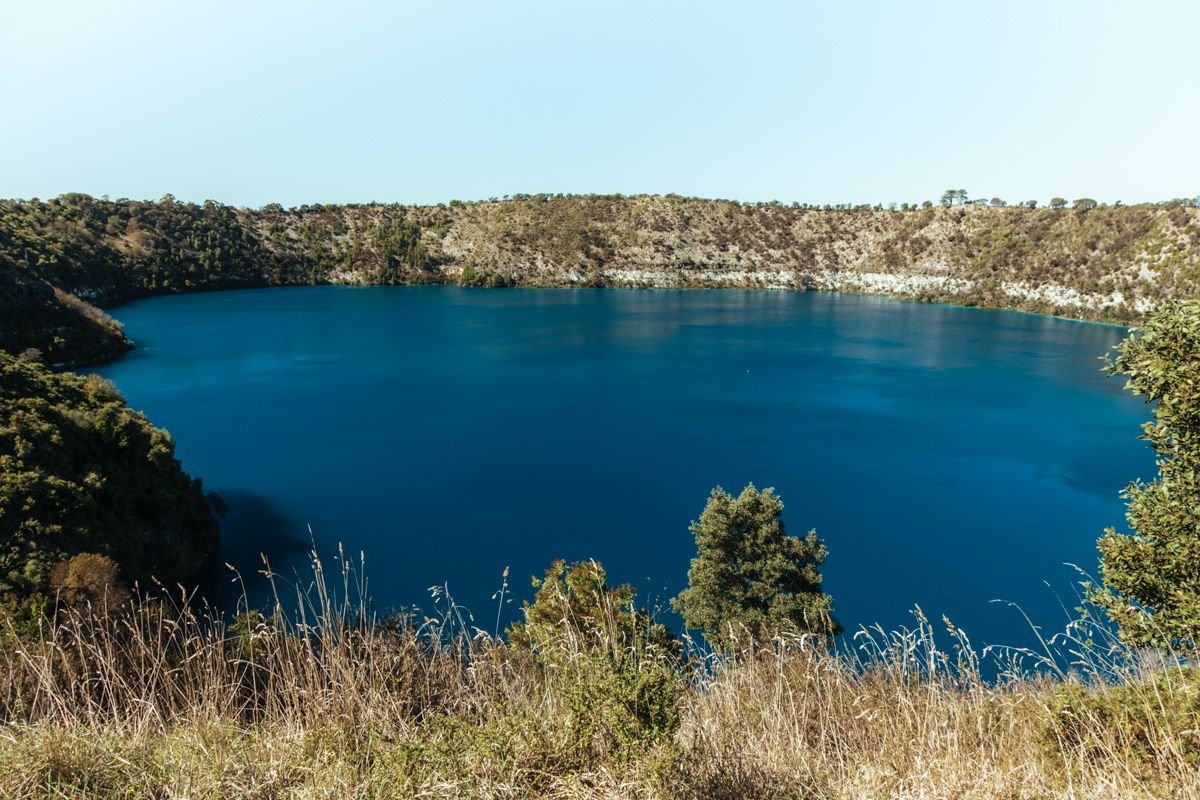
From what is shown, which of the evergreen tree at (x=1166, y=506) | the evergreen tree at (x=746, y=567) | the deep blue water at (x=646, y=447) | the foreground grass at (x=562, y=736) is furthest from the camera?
the deep blue water at (x=646, y=447)

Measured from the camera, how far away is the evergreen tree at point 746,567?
52.9ft

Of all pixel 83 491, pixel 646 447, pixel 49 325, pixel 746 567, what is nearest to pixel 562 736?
pixel 746 567

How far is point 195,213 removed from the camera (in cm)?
12162

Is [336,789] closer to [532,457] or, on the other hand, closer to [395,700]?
[395,700]

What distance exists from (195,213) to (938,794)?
5841 inches

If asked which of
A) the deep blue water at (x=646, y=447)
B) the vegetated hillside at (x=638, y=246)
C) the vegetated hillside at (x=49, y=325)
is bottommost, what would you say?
the deep blue water at (x=646, y=447)

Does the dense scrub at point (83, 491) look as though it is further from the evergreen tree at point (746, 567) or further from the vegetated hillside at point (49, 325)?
the vegetated hillside at point (49, 325)

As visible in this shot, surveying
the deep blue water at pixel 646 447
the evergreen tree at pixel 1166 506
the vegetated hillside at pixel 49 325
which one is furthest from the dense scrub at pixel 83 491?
the vegetated hillside at pixel 49 325

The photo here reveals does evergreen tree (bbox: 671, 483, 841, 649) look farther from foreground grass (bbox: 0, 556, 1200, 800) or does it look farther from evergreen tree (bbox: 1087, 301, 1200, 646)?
foreground grass (bbox: 0, 556, 1200, 800)

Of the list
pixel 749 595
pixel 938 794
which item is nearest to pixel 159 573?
pixel 749 595

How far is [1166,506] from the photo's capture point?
881cm

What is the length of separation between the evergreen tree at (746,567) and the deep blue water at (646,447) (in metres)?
6.36

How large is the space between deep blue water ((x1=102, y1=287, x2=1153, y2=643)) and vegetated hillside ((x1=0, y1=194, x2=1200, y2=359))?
20.7m

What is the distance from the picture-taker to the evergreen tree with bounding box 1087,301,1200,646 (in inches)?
320
